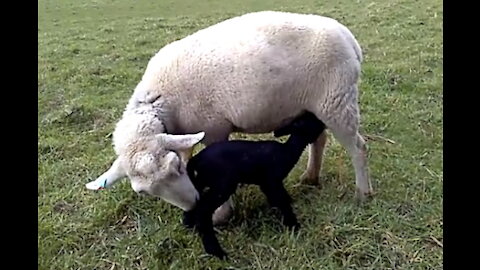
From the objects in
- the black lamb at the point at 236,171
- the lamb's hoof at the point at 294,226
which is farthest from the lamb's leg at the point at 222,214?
the lamb's hoof at the point at 294,226

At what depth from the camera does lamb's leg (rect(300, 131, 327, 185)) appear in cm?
435

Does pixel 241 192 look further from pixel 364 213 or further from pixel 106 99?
pixel 106 99

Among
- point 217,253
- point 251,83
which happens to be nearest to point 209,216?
point 217,253

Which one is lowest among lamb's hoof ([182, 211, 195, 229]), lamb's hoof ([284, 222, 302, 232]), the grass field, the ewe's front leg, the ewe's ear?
the grass field

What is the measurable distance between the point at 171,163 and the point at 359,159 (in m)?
1.41

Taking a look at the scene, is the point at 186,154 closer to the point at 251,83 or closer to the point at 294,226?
the point at 251,83

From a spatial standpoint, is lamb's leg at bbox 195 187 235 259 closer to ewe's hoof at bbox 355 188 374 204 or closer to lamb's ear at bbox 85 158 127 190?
lamb's ear at bbox 85 158 127 190

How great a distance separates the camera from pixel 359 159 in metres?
4.09

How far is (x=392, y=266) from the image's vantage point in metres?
3.38

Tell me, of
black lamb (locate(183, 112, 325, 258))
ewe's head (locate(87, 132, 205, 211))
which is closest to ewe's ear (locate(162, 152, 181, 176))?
ewe's head (locate(87, 132, 205, 211))

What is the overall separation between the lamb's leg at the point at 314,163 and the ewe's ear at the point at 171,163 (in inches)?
50.6

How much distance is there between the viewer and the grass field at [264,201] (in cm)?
355

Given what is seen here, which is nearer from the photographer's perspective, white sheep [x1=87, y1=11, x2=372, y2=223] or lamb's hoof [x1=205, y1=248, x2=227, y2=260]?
lamb's hoof [x1=205, y1=248, x2=227, y2=260]

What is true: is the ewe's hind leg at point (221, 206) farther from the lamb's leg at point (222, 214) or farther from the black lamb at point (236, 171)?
the black lamb at point (236, 171)
